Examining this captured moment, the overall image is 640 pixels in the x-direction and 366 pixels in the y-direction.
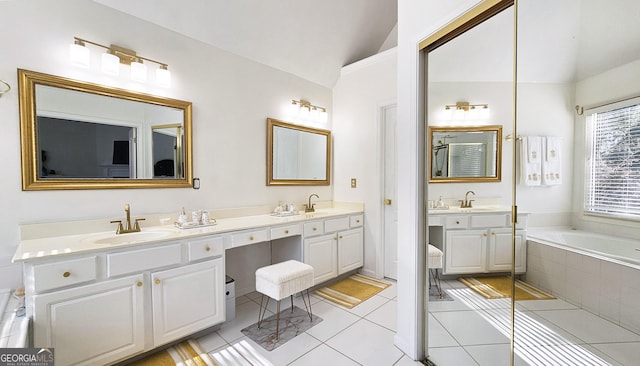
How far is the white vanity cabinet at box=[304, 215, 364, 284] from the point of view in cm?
290

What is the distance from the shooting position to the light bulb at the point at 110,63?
1996 millimetres

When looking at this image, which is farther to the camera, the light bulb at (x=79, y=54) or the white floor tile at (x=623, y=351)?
the light bulb at (x=79, y=54)

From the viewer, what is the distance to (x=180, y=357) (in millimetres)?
1893

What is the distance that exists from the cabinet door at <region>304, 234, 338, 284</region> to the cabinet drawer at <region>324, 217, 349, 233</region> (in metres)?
0.08

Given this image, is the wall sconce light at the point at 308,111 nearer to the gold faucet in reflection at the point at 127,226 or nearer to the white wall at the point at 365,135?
the white wall at the point at 365,135

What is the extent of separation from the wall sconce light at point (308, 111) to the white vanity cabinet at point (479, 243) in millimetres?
2286

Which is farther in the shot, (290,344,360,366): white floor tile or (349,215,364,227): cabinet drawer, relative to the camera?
(349,215,364,227): cabinet drawer

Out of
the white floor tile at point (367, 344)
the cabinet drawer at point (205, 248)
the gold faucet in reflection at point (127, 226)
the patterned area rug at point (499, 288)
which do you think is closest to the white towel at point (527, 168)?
the patterned area rug at point (499, 288)

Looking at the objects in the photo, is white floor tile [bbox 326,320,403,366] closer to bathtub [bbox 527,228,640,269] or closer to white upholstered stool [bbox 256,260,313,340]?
white upholstered stool [bbox 256,260,313,340]

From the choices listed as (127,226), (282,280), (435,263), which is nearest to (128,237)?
(127,226)

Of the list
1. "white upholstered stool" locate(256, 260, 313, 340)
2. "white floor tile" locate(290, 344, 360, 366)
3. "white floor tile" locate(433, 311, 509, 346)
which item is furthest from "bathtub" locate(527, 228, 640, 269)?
"white upholstered stool" locate(256, 260, 313, 340)

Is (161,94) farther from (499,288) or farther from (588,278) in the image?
(588,278)

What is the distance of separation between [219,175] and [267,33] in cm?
162

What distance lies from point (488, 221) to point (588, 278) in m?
0.48
